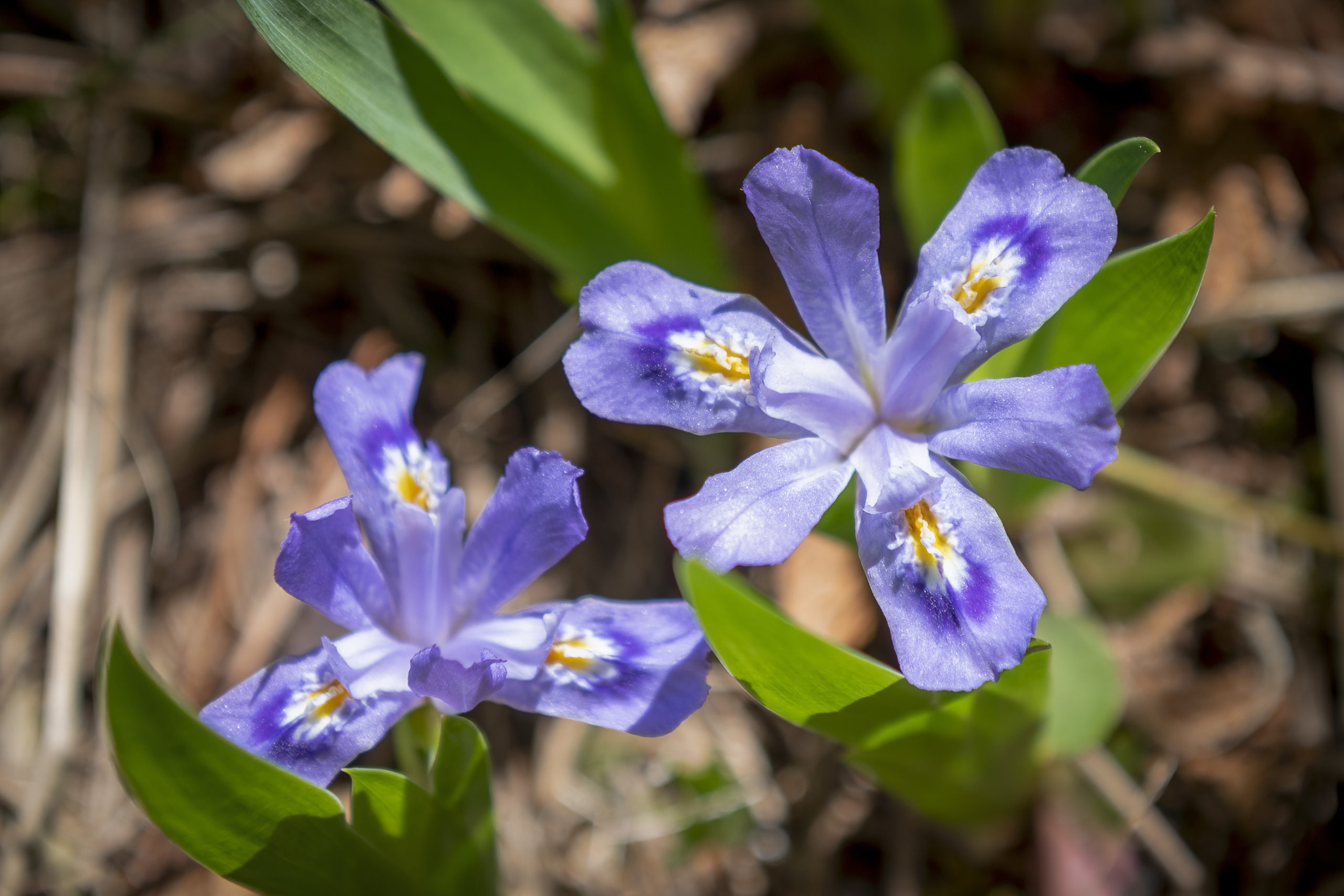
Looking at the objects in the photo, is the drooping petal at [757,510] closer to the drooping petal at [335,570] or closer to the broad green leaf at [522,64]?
the drooping petal at [335,570]

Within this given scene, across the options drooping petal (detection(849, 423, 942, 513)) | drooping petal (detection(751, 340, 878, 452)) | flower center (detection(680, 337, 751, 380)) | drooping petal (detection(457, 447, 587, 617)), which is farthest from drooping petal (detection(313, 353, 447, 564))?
drooping petal (detection(849, 423, 942, 513))

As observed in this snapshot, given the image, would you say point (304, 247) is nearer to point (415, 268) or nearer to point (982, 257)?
point (415, 268)

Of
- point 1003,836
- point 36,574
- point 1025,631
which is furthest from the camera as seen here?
point 36,574

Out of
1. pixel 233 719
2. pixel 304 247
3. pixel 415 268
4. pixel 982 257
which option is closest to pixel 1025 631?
pixel 982 257

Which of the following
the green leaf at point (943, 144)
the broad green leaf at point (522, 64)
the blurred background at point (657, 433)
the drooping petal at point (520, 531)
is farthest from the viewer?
the blurred background at point (657, 433)

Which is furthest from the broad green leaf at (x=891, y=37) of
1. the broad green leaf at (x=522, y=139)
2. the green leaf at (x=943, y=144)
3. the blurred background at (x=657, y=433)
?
the broad green leaf at (x=522, y=139)

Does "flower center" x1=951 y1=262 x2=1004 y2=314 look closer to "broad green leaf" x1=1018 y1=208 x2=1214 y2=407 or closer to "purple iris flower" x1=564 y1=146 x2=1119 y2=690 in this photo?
"purple iris flower" x1=564 y1=146 x2=1119 y2=690
